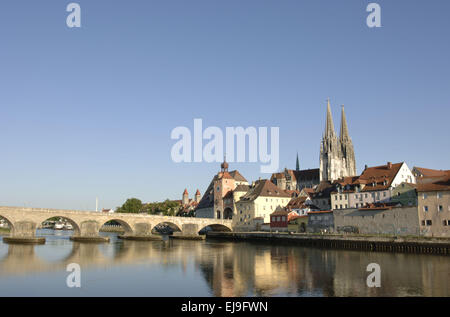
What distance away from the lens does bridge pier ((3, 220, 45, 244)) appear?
68312 mm

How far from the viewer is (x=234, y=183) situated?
11319 centimetres

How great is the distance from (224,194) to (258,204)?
55.1ft

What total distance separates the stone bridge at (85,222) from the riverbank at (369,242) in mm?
23185

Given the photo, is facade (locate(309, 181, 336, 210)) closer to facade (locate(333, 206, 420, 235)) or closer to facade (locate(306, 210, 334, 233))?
facade (locate(306, 210, 334, 233))

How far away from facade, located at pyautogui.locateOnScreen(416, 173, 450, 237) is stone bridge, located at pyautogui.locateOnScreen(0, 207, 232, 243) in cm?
5070

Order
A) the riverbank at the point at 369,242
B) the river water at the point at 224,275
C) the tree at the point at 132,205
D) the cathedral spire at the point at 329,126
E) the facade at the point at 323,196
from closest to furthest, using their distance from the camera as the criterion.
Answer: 1. the river water at the point at 224,275
2. the riverbank at the point at 369,242
3. the facade at the point at 323,196
4. the tree at the point at 132,205
5. the cathedral spire at the point at 329,126

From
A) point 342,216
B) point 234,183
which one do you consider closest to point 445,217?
point 342,216

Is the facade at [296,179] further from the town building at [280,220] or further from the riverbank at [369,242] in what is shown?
the riverbank at [369,242]

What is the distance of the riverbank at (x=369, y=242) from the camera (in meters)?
50.0

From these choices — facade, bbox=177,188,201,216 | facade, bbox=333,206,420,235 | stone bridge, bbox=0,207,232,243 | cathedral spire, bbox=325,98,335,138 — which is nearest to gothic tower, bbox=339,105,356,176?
cathedral spire, bbox=325,98,335,138

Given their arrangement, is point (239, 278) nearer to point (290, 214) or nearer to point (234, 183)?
point (290, 214)

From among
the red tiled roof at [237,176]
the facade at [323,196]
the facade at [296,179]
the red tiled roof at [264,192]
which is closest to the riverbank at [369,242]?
the facade at [323,196]

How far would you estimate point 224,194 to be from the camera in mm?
109812
